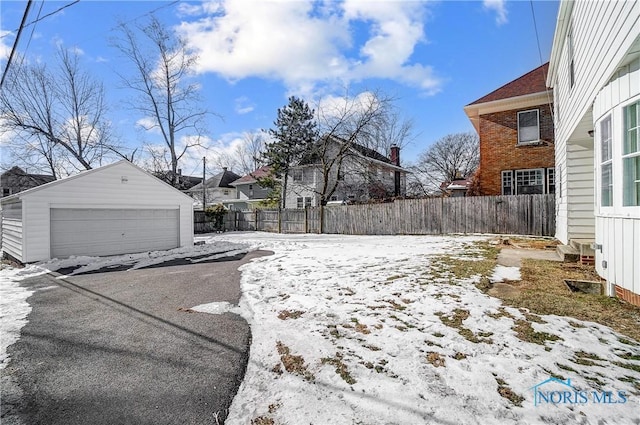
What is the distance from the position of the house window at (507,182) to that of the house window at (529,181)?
9.2 inches

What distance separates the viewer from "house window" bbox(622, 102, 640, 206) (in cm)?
344

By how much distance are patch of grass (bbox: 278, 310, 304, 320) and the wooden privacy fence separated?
463 inches

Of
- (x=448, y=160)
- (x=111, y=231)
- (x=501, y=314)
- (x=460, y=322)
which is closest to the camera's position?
(x=460, y=322)

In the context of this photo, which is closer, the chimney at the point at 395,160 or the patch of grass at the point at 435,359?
the patch of grass at the point at 435,359

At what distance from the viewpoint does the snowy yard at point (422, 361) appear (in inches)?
80.8

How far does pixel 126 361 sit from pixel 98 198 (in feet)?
30.3

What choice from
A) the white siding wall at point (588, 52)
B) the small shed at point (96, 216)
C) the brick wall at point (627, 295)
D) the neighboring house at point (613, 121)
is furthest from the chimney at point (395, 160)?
the brick wall at point (627, 295)

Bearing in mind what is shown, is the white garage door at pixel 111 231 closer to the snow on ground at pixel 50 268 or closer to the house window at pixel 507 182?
the snow on ground at pixel 50 268

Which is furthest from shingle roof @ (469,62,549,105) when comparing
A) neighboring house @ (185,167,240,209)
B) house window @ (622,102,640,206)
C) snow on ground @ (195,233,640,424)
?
neighboring house @ (185,167,240,209)

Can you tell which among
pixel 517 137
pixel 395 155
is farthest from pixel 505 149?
pixel 395 155

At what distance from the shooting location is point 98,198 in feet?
33.7

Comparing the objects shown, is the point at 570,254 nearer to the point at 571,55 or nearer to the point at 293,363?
the point at 571,55

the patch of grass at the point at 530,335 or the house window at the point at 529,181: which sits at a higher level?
the house window at the point at 529,181

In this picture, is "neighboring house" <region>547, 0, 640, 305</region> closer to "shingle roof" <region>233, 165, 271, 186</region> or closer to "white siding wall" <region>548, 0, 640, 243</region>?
"white siding wall" <region>548, 0, 640, 243</region>
